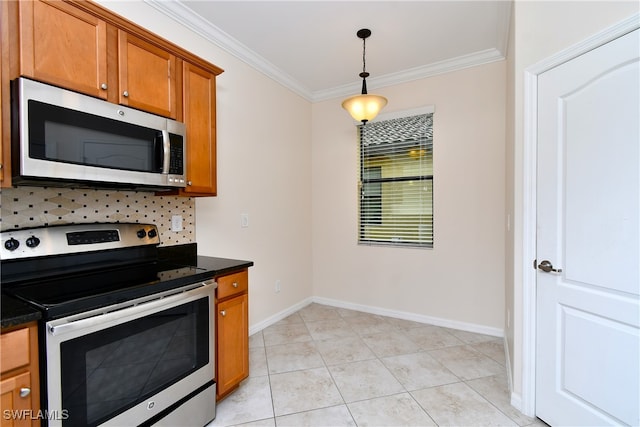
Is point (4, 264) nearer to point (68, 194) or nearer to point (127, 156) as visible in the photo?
point (68, 194)

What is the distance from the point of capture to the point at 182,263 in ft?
6.86

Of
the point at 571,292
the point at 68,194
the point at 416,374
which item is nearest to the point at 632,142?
the point at 571,292

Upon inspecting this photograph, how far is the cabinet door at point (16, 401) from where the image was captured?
1019 mm

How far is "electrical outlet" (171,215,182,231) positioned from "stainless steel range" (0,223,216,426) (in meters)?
0.28

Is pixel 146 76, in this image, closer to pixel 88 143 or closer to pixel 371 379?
pixel 88 143

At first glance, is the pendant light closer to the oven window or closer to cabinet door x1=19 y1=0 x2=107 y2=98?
cabinet door x1=19 y1=0 x2=107 y2=98

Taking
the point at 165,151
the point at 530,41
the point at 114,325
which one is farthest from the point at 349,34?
the point at 114,325

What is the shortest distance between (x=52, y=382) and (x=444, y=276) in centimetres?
320

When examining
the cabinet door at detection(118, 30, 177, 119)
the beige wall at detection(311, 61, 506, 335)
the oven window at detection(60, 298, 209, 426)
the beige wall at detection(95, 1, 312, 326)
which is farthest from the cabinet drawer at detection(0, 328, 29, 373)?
the beige wall at detection(311, 61, 506, 335)

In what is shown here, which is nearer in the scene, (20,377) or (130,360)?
(20,377)

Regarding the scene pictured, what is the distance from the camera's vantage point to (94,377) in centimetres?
125

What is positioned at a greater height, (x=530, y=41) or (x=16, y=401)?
(x=530, y=41)

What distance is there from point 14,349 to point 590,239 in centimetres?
257

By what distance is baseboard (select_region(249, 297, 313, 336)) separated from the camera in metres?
3.08
